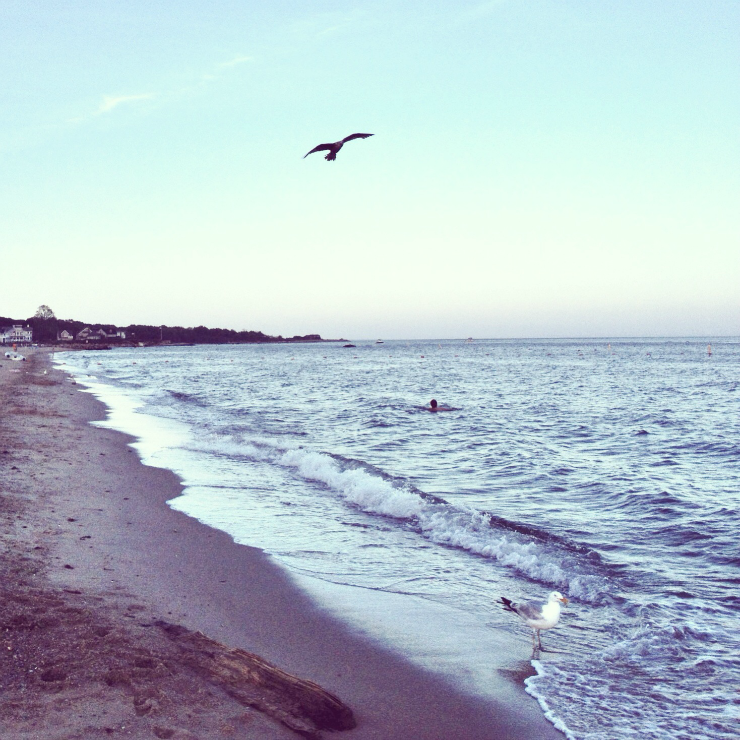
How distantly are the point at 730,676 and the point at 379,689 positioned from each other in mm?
3134

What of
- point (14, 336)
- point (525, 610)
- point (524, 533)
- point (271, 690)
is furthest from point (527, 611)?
point (14, 336)

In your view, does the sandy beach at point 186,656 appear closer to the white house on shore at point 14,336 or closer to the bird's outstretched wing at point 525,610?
the bird's outstretched wing at point 525,610

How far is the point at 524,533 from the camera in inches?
406

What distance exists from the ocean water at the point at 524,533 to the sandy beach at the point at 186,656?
0.46 m

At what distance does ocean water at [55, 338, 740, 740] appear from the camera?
5.83 meters

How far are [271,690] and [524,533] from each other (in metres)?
6.32

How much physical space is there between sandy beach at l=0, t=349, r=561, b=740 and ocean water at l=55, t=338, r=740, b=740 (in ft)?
1.51

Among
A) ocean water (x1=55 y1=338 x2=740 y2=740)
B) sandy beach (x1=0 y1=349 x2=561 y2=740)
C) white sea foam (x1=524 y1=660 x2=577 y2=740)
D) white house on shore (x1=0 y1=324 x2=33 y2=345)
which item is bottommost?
ocean water (x1=55 y1=338 x2=740 y2=740)

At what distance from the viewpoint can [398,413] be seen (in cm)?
2897

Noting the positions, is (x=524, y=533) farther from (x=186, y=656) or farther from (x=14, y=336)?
(x=14, y=336)

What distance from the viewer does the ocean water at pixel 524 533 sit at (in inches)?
230

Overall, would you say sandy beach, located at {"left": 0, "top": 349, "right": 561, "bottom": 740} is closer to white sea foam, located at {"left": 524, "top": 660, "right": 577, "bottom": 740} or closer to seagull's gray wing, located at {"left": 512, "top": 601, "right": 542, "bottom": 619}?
white sea foam, located at {"left": 524, "top": 660, "right": 577, "bottom": 740}

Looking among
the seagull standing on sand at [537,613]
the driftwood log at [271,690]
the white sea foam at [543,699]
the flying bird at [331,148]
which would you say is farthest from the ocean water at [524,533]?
the flying bird at [331,148]

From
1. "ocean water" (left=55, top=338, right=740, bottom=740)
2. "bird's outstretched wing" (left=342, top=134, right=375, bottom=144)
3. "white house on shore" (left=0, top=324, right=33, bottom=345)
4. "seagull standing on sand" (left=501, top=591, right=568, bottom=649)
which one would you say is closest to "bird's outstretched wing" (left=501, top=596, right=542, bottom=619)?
"seagull standing on sand" (left=501, top=591, right=568, bottom=649)
